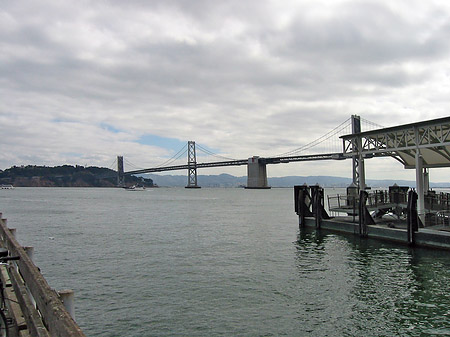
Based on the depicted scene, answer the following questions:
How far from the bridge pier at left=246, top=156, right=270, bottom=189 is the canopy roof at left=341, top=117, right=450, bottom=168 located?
11155 centimetres

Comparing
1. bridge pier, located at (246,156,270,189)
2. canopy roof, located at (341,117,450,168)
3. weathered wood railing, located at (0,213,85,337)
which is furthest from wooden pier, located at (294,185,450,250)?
bridge pier, located at (246,156,270,189)

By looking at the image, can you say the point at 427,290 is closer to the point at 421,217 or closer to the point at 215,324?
the point at 215,324

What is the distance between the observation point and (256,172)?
150000 mm

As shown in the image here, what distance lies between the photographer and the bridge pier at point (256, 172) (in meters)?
146

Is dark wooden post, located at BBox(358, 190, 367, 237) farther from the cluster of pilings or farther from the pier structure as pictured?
the pier structure

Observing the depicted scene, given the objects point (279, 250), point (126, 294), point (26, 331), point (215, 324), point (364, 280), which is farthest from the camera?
point (279, 250)

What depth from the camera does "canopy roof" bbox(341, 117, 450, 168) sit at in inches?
879

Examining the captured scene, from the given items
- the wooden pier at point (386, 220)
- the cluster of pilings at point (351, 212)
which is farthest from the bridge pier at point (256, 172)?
the wooden pier at point (386, 220)

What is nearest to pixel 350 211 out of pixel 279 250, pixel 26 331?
pixel 279 250

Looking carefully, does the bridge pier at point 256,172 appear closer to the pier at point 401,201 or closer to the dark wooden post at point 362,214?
the pier at point 401,201

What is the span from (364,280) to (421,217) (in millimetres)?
10287

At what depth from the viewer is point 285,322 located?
1041 centimetres

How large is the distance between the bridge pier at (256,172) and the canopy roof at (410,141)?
112 metres

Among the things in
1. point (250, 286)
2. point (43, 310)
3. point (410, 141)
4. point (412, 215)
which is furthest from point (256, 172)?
point (43, 310)
